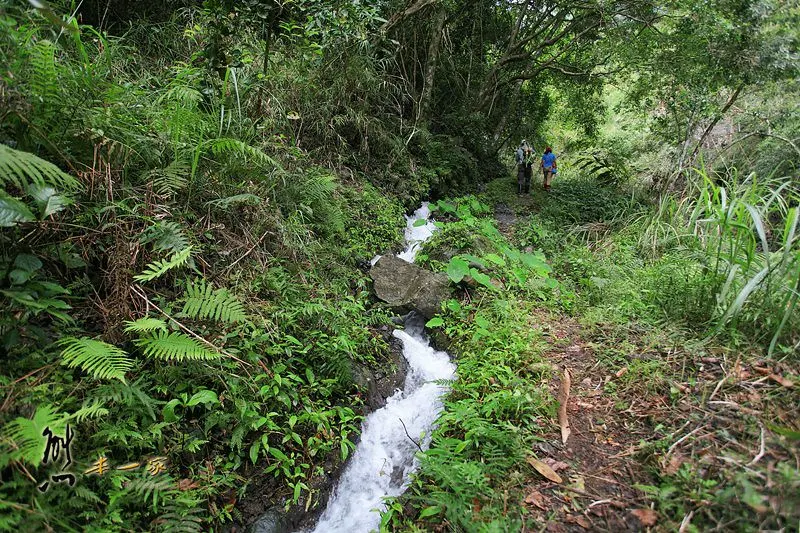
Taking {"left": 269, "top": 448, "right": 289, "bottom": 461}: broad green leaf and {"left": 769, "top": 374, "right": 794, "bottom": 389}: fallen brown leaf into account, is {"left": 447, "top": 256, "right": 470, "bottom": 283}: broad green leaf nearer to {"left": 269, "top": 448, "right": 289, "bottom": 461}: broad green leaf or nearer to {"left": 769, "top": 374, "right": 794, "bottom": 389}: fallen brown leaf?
{"left": 269, "top": 448, "right": 289, "bottom": 461}: broad green leaf

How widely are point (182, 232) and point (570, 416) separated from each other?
346cm

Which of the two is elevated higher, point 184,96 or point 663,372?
point 184,96

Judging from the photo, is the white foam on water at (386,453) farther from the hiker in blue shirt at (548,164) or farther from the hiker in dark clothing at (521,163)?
the hiker in blue shirt at (548,164)

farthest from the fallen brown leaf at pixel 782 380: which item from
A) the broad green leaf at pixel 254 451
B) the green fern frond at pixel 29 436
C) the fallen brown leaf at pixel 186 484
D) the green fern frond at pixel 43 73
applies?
the green fern frond at pixel 43 73

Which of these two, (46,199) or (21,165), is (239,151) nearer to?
(46,199)

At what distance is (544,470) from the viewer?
8.16 feet

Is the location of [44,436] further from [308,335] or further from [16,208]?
[308,335]

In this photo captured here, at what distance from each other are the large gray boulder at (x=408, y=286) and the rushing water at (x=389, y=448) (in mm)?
528

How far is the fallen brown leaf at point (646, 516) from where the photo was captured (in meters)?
1.98

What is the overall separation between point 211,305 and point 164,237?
692 millimetres

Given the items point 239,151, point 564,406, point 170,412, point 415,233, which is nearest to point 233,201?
point 239,151

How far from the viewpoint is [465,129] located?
1165 centimetres

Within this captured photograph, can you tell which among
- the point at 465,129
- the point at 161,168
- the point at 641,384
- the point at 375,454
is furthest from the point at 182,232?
the point at 465,129

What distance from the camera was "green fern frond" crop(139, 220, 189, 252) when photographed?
117 inches
